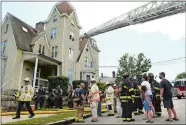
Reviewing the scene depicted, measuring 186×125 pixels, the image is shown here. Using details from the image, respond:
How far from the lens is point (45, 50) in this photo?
2850 centimetres

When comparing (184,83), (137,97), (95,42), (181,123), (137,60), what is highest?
(95,42)

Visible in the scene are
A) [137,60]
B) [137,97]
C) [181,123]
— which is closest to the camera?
[181,123]

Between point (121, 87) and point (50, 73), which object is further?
point (50, 73)

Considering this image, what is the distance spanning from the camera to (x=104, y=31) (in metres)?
39.5

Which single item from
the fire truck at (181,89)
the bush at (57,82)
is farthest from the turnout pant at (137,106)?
the fire truck at (181,89)

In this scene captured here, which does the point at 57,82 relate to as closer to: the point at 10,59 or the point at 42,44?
the point at 10,59

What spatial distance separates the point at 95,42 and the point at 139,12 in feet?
40.3

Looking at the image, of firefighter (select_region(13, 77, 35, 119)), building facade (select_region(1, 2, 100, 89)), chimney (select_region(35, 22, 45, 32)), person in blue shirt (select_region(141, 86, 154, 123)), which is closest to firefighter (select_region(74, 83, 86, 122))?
firefighter (select_region(13, 77, 35, 119))

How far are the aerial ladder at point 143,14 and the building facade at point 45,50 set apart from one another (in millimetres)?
5799

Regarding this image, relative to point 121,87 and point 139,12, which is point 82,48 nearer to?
point 139,12

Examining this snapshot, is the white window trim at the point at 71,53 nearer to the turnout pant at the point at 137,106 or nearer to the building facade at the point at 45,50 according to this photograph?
the building facade at the point at 45,50

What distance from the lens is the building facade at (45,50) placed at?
23.2m

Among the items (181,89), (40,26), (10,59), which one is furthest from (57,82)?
(181,89)

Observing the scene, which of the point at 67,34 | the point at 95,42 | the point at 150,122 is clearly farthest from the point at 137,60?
the point at 150,122
